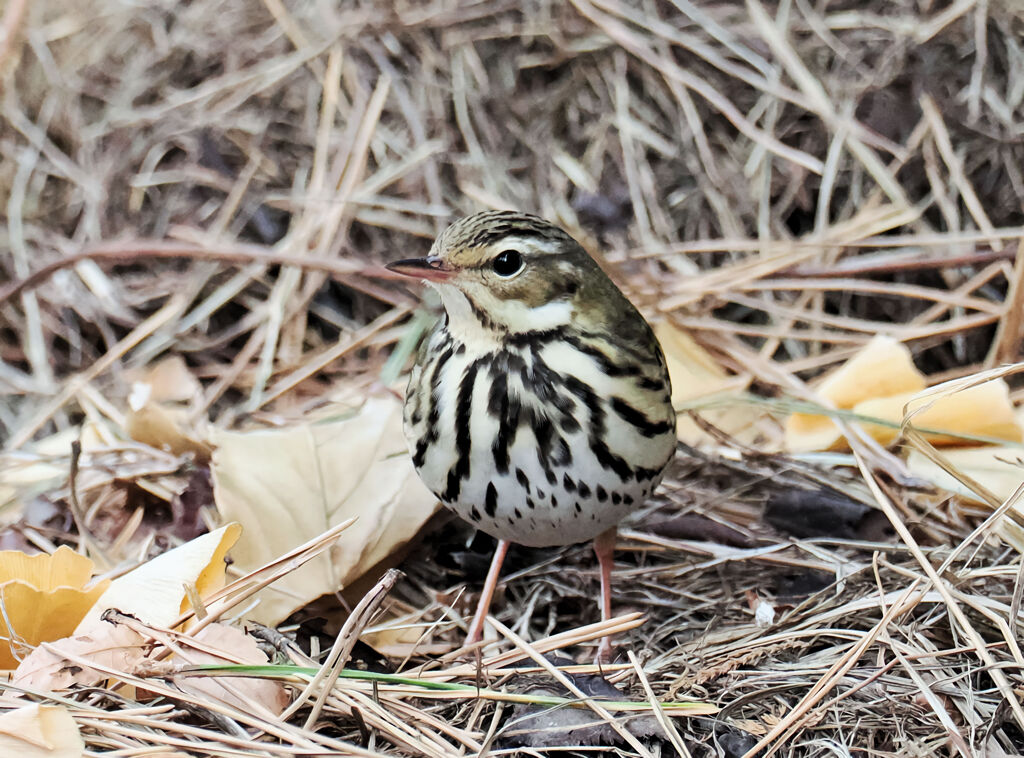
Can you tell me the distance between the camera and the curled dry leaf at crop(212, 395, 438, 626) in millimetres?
2602

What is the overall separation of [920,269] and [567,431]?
7.03ft

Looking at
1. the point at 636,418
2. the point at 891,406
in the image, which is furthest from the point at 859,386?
the point at 636,418

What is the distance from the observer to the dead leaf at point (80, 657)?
2.00 m

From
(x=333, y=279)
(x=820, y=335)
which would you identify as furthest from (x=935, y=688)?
(x=333, y=279)

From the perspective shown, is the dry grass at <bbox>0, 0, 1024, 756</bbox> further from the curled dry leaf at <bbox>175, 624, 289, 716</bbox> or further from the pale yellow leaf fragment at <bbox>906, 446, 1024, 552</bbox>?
the curled dry leaf at <bbox>175, 624, 289, 716</bbox>

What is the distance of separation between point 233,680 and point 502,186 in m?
2.58

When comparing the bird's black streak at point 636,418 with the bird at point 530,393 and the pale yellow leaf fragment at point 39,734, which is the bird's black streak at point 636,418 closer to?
the bird at point 530,393

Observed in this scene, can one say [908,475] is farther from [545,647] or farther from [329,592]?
[329,592]

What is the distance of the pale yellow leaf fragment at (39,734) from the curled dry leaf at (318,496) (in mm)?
661

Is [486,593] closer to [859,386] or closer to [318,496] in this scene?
[318,496]

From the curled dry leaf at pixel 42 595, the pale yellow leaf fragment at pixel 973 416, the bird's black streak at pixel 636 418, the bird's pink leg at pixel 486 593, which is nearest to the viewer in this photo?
the curled dry leaf at pixel 42 595

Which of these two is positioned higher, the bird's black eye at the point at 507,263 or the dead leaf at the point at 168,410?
the bird's black eye at the point at 507,263

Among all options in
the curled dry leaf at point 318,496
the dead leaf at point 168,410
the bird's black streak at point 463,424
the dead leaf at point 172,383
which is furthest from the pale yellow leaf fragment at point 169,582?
the dead leaf at point 172,383

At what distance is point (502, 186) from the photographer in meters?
4.26
